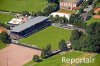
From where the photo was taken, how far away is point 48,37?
7.23 metres

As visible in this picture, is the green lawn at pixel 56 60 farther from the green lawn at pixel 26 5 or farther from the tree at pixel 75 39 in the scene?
the green lawn at pixel 26 5

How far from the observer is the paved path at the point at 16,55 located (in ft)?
21.3

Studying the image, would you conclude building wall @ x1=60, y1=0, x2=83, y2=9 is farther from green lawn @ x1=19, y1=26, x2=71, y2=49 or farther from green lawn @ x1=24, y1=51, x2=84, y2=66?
green lawn @ x1=24, y1=51, x2=84, y2=66

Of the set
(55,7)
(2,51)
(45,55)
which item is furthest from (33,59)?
(55,7)

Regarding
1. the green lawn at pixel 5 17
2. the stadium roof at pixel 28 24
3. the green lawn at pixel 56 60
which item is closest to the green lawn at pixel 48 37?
the stadium roof at pixel 28 24

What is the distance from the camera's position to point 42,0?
9.38 m

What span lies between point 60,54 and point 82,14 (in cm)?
188

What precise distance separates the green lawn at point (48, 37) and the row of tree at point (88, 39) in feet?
1.02

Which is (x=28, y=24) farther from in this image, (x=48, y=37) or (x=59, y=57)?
(x=59, y=57)

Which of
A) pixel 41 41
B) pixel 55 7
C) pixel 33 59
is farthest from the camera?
pixel 55 7

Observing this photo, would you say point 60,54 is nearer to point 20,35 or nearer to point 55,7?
point 20,35

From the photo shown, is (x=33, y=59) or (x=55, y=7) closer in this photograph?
(x=33, y=59)

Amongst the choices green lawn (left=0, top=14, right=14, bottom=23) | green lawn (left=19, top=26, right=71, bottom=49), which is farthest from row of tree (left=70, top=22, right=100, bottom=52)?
green lawn (left=0, top=14, right=14, bottom=23)

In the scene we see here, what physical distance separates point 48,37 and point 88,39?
0.91 meters
